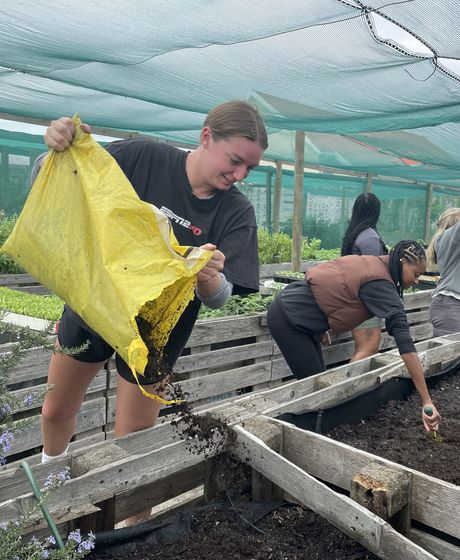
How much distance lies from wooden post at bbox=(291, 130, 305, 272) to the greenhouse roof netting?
0.63 metres

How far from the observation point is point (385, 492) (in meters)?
1.66

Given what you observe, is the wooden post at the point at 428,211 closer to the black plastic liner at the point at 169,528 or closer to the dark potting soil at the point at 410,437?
the dark potting soil at the point at 410,437

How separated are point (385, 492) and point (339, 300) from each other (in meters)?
2.04

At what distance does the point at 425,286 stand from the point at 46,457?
6770 millimetres

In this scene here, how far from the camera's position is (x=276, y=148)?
979 centimetres

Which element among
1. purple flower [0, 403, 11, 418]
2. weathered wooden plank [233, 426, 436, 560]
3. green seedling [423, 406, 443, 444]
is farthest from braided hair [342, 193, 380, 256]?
purple flower [0, 403, 11, 418]

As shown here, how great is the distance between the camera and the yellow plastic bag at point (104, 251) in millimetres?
1472

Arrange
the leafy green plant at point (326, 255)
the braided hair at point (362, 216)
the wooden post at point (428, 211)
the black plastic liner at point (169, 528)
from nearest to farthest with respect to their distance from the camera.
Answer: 1. the black plastic liner at point (169, 528)
2. the braided hair at point (362, 216)
3. the leafy green plant at point (326, 255)
4. the wooden post at point (428, 211)

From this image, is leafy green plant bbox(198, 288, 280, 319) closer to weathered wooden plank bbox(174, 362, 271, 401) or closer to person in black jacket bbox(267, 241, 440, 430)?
weathered wooden plank bbox(174, 362, 271, 401)

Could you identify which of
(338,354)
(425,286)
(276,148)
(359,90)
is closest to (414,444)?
(338,354)

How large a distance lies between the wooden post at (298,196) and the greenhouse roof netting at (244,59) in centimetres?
63

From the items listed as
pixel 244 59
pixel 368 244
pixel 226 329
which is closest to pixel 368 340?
pixel 368 244

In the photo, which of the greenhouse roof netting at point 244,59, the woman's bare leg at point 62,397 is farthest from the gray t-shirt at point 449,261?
the woman's bare leg at point 62,397

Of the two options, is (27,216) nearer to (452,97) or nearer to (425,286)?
(452,97)
